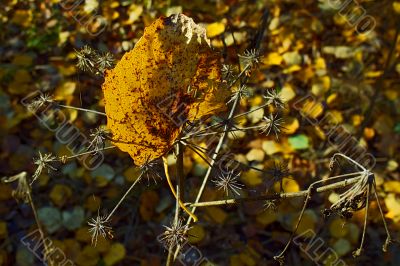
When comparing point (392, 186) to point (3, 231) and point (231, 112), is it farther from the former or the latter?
point (3, 231)

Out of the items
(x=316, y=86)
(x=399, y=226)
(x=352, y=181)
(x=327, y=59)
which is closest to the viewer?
(x=352, y=181)

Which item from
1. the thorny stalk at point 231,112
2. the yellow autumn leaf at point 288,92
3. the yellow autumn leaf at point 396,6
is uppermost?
the thorny stalk at point 231,112

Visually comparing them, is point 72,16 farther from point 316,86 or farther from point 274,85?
point 316,86

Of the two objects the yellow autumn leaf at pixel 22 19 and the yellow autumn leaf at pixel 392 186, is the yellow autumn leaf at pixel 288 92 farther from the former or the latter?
the yellow autumn leaf at pixel 22 19

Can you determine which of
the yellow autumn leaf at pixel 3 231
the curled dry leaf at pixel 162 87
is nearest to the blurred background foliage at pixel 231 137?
the yellow autumn leaf at pixel 3 231

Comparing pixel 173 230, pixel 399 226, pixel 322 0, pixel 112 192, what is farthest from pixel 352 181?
pixel 322 0

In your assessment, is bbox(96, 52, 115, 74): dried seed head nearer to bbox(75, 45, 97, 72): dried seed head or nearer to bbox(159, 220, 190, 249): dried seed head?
bbox(75, 45, 97, 72): dried seed head

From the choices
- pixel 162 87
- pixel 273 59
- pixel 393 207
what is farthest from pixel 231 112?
pixel 273 59

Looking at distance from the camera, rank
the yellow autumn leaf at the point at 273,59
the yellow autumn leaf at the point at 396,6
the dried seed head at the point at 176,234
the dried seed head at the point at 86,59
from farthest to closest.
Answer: the yellow autumn leaf at the point at 396,6 → the yellow autumn leaf at the point at 273,59 → the dried seed head at the point at 86,59 → the dried seed head at the point at 176,234
